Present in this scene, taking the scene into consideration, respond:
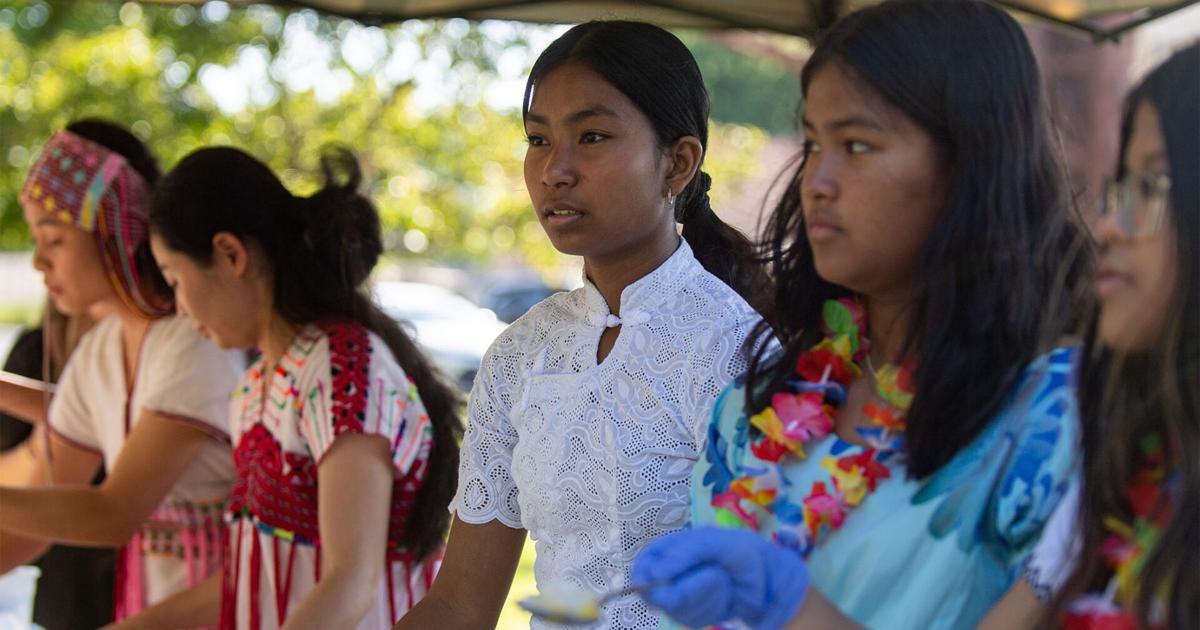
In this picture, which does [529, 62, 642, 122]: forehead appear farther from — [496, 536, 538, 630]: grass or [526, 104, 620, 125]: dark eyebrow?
[496, 536, 538, 630]: grass

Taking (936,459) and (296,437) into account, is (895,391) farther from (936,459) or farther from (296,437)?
(296,437)

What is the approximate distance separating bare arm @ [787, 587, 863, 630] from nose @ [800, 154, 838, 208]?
404mm

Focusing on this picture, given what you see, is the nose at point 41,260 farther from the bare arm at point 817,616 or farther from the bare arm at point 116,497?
the bare arm at point 817,616

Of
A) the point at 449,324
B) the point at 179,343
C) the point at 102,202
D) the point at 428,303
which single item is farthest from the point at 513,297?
the point at 179,343

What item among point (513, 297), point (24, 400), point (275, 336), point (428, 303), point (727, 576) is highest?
point (727, 576)

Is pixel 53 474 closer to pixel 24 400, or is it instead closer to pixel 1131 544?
pixel 24 400

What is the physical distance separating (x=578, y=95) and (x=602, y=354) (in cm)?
37

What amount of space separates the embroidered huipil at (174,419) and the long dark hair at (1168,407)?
80.4 inches

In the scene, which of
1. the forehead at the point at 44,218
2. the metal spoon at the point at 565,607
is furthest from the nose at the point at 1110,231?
the forehead at the point at 44,218

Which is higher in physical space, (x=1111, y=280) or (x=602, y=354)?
(x=1111, y=280)

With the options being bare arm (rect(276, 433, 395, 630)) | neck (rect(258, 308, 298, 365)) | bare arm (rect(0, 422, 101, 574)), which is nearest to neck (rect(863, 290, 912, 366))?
bare arm (rect(276, 433, 395, 630))

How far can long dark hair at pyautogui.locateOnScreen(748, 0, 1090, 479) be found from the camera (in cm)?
132

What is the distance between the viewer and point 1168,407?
1.14 meters

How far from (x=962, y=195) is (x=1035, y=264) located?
0.11 meters
